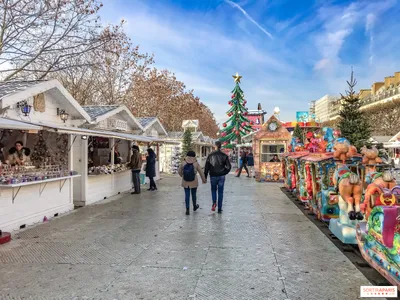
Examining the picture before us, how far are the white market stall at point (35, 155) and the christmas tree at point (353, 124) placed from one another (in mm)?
10780

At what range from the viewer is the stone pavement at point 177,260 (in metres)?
3.43

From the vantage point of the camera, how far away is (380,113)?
120 feet

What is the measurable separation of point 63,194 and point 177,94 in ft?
76.3

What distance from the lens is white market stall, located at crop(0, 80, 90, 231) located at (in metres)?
5.92

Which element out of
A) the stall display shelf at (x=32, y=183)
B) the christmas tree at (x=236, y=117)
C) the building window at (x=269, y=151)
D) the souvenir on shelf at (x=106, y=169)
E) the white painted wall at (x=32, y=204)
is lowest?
the white painted wall at (x=32, y=204)

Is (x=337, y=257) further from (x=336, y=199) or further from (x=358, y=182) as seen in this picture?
(x=336, y=199)

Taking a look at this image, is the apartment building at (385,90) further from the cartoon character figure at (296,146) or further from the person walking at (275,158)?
the cartoon character figure at (296,146)

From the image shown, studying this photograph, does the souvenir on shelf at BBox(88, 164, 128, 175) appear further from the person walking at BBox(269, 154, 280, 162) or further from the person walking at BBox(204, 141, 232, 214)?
the person walking at BBox(269, 154, 280, 162)

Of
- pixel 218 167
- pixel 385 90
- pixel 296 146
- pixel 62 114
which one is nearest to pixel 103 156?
pixel 62 114

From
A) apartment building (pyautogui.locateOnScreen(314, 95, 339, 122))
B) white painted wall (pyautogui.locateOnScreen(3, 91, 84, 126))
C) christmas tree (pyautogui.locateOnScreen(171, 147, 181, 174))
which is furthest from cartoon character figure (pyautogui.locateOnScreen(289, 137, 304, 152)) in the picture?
apartment building (pyautogui.locateOnScreen(314, 95, 339, 122))

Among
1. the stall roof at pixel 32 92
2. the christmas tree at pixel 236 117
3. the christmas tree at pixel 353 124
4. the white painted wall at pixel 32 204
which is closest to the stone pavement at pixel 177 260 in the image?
the white painted wall at pixel 32 204

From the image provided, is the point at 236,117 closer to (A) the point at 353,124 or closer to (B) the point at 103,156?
(A) the point at 353,124

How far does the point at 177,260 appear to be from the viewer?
14.3ft

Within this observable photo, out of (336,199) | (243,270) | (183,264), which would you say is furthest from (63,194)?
(336,199)
